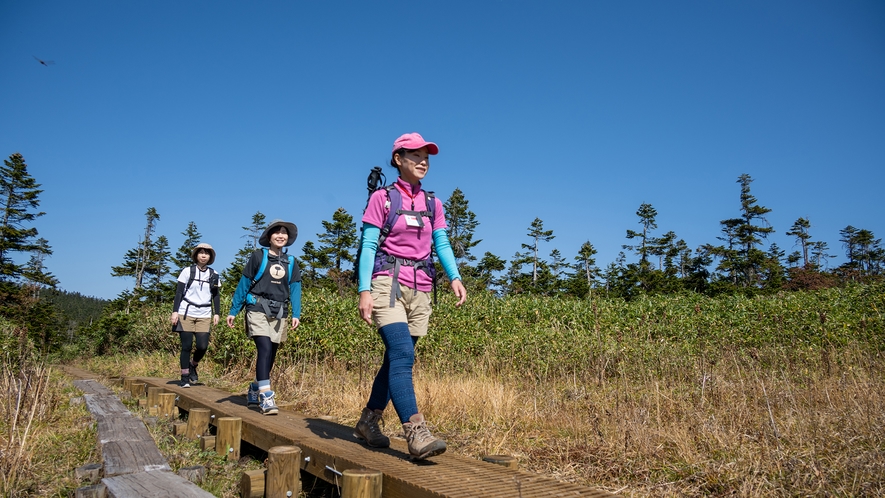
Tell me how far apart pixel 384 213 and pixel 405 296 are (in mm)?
559

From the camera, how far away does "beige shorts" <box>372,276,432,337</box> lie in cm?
340

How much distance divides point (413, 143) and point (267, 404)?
3.21m

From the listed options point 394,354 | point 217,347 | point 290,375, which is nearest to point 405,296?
point 394,354

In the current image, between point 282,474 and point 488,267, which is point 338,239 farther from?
point 282,474

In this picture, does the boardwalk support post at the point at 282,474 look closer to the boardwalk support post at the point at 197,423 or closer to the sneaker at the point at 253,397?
the boardwalk support post at the point at 197,423

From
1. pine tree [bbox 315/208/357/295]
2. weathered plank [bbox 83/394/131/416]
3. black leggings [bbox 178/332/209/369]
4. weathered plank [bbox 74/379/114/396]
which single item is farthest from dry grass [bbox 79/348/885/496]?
pine tree [bbox 315/208/357/295]

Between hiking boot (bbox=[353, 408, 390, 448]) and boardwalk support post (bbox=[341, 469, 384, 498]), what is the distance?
0.96 m

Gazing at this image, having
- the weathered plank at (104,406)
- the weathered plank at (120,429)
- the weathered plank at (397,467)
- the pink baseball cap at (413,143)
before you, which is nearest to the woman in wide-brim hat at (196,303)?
the weathered plank at (104,406)

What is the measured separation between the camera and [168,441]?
506 centimetres

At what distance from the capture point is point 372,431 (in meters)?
3.70

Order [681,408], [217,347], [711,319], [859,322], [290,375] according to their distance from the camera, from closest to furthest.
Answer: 1. [681,408]
2. [290,375]
3. [217,347]
4. [859,322]
5. [711,319]

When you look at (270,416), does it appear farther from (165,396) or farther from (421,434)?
(421,434)

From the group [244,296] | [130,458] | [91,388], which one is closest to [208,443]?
[130,458]

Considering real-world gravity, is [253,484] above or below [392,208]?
below
